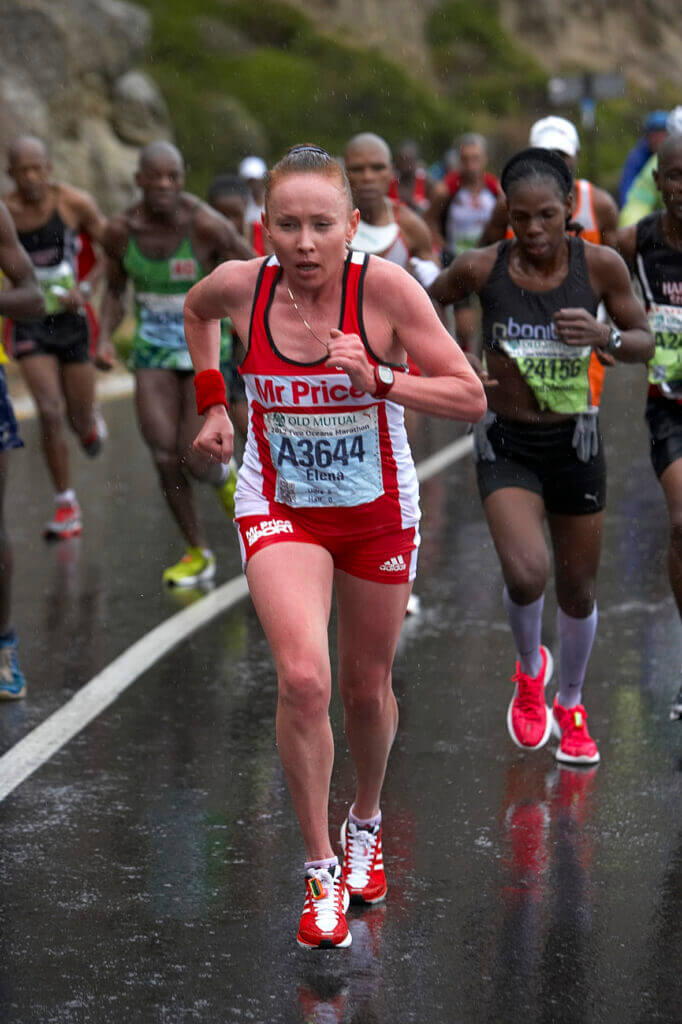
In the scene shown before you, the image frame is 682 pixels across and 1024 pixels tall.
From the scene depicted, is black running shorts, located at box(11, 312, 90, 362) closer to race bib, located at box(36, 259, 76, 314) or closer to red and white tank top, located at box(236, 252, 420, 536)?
race bib, located at box(36, 259, 76, 314)

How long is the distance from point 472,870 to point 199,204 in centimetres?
491

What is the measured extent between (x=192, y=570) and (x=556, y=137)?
2.81 meters

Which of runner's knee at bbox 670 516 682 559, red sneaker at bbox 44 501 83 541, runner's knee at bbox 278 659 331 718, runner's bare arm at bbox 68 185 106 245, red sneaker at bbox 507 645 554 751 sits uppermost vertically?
runner's knee at bbox 278 659 331 718

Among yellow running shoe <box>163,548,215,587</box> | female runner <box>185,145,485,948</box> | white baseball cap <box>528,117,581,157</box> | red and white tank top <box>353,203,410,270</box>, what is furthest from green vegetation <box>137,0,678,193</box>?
female runner <box>185,145,485,948</box>

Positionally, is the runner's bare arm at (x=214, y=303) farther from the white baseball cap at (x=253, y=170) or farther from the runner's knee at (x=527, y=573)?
the white baseball cap at (x=253, y=170)

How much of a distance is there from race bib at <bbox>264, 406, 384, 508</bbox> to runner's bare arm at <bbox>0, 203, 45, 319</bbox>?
1.99 metres

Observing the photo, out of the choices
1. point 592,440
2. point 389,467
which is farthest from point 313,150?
point 592,440

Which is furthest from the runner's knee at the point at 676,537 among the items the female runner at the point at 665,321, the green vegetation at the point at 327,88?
the green vegetation at the point at 327,88

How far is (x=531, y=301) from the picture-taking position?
5848 mm

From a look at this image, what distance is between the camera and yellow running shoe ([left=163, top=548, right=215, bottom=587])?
9.03 metres

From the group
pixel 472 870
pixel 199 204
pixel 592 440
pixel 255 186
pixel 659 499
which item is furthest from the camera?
pixel 255 186

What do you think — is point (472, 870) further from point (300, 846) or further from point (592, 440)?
point (592, 440)

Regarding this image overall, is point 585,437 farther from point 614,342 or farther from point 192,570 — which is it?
point 192,570

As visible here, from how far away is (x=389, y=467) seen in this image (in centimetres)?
465
